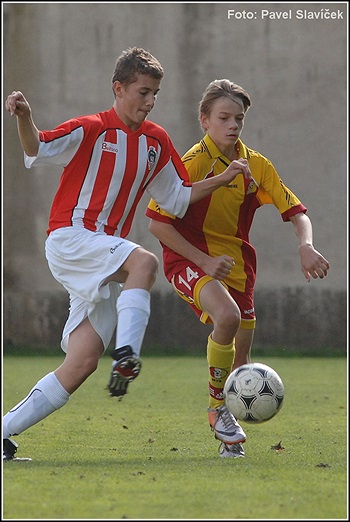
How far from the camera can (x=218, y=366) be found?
18.0ft

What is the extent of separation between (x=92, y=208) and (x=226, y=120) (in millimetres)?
1253

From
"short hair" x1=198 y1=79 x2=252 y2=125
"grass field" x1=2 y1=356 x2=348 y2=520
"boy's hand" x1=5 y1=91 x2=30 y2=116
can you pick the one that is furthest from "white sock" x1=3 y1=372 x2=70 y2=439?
"short hair" x1=198 y1=79 x2=252 y2=125

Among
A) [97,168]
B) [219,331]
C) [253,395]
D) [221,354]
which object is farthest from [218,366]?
[97,168]

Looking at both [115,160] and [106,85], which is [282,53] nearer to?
[106,85]

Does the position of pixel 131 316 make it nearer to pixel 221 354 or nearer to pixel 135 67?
pixel 221 354

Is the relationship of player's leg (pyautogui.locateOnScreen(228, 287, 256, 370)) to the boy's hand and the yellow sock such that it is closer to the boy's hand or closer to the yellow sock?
the yellow sock

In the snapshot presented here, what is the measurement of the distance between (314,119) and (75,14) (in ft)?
12.8

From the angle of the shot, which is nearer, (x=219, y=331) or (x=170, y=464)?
(x=170, y=464)

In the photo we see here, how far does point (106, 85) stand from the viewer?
1462 cm

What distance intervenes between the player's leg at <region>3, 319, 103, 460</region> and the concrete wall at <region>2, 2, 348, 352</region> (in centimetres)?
960

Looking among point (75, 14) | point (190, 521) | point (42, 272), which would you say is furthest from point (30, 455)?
point (75, 14)

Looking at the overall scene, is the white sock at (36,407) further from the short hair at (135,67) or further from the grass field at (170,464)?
the short hair at (135,67)

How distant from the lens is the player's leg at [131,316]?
405cm

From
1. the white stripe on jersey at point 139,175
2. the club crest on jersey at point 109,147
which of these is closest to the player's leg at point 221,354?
the white stripe on jersey at point 139,175
